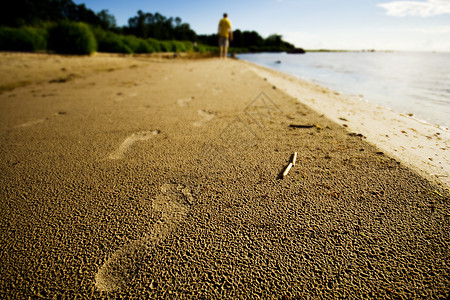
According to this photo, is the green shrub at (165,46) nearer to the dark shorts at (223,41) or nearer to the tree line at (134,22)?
the dark shorts at (223,41)

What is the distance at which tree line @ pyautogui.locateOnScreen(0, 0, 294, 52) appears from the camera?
32453 millimetres

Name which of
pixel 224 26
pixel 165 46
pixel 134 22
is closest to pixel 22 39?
pixel 224 26

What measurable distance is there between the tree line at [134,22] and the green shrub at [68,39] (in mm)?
31257

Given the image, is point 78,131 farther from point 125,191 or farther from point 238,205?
point 238,205

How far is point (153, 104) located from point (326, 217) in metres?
2.08

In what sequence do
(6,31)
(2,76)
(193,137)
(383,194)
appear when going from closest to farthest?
(383,194) → (193,137) → (2,76) → (6,31)

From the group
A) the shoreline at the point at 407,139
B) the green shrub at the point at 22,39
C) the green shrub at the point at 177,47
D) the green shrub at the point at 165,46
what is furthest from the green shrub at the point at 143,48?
the shoreline at the point at 407,139

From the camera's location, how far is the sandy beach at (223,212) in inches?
23.6

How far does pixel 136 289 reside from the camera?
0.59 meters

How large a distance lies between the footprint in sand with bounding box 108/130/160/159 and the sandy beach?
17 mm

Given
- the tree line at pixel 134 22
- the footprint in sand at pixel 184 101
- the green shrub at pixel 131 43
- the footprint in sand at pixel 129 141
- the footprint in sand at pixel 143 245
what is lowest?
the footprint in sand at pixel 143 245

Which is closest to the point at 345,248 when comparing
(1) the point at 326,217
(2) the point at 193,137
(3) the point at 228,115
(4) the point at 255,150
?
(1) the point at 326,217

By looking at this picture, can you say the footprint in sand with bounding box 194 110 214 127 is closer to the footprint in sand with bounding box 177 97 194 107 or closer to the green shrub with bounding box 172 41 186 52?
A: the footprint in sand with bounding box 177 97 194 107

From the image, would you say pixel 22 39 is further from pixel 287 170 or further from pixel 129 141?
pixel 287 170
